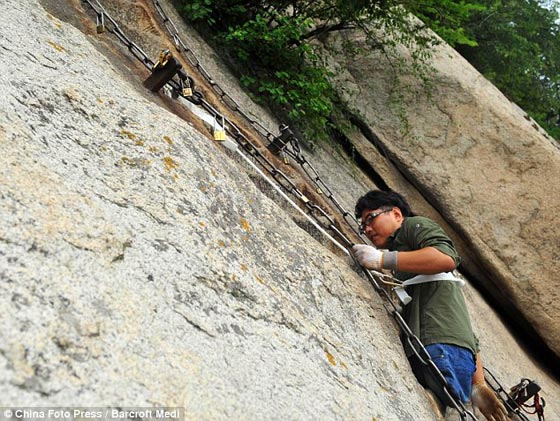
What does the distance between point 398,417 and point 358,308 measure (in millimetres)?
698

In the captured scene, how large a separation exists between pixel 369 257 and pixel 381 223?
1.57 ft

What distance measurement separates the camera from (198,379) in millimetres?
1590

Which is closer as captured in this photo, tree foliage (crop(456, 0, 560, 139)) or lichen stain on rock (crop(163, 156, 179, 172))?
lichen stain on rock (crop(163, 156, 179, 172))

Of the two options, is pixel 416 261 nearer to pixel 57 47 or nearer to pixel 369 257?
pixel 369 257

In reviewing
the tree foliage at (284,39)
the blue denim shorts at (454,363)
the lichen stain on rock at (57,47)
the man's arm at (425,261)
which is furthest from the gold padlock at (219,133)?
the tree foliage at (284,39)

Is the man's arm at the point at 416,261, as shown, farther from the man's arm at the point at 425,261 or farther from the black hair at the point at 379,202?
the black hair at the point at 379,202

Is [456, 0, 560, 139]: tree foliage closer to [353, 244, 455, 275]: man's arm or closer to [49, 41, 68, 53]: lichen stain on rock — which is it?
[353, 244, 455, 275]: man's arm

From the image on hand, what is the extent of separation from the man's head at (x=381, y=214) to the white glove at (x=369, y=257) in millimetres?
364

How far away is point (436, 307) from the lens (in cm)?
317

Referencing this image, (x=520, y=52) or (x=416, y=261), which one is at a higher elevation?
(x=520, y=52)

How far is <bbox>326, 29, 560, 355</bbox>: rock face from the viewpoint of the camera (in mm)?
5809

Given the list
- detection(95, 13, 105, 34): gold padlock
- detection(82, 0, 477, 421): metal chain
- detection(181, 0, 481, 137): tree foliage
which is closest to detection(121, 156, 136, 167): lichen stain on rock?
detection(82, 0, 477, 421): metal chain

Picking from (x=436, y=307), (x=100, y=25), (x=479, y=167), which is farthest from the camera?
(x=479, y=167)

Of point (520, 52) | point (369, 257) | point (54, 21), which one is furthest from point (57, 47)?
point (520, 52)
